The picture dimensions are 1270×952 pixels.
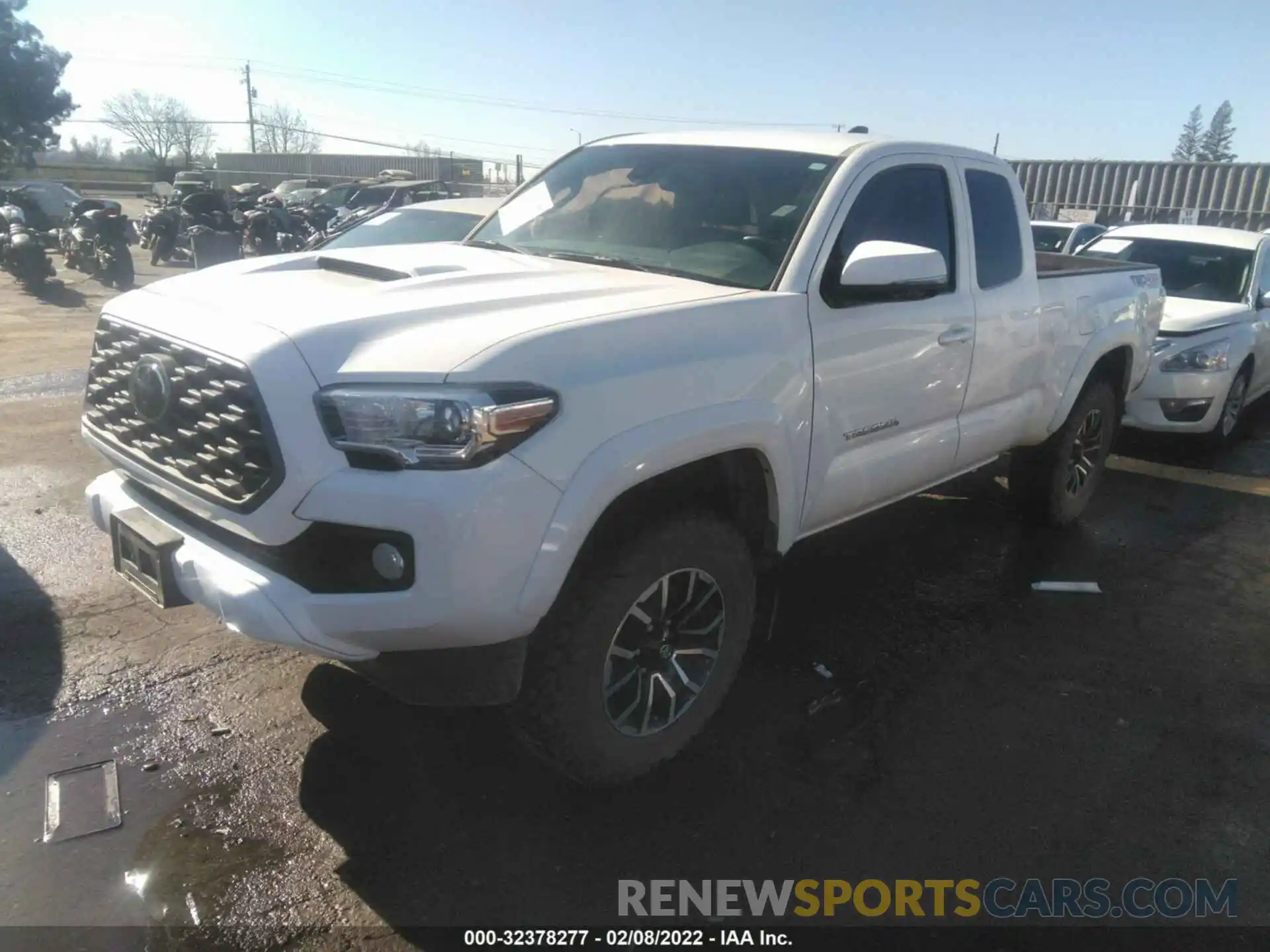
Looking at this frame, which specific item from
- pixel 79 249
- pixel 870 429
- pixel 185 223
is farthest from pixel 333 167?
pixel 870 429

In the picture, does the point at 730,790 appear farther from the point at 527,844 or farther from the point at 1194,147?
the point at 1194,147

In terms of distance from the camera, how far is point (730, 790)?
307 centimetres

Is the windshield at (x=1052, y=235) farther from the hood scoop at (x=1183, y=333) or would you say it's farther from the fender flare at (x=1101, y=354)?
the fender flare at (x=1101, y=354)

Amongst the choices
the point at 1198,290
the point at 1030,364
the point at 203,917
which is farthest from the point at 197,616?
the point at 1198,290

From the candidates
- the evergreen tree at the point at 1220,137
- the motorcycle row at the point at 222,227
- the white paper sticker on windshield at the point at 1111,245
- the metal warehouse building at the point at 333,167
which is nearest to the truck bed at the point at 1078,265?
the white paper sticker on windshield at the point at 1111,245

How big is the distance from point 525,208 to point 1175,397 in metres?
5.36

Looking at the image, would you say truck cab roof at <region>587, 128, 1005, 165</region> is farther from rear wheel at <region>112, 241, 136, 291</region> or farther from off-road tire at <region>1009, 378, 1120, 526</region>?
rear wheel at <region>112, 241, 136, 291</region>

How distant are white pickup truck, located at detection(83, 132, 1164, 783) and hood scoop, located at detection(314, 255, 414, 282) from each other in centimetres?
1

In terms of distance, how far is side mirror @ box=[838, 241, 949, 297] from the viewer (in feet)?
10.5

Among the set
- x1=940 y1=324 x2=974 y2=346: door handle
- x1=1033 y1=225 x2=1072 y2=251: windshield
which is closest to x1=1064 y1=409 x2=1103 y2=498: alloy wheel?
x1=940 y1=324 x2=974 y2=346: door handle

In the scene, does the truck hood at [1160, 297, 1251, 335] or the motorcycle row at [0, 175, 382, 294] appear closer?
the truck hood at [1160, 297, 1251, 335]

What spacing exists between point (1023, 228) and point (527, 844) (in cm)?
361

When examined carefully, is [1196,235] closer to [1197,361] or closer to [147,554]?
[1197,361]

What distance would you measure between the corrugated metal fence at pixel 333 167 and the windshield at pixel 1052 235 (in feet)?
96.9
